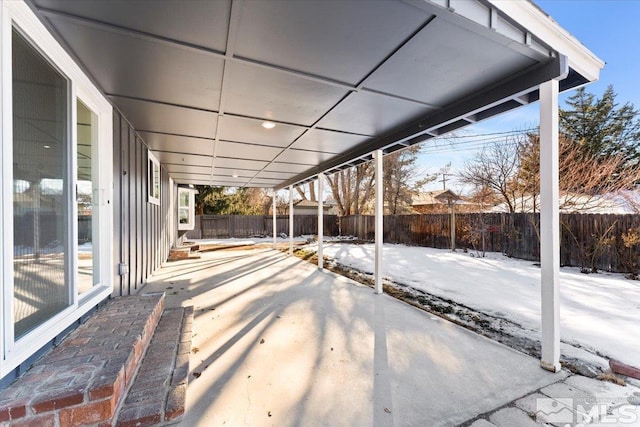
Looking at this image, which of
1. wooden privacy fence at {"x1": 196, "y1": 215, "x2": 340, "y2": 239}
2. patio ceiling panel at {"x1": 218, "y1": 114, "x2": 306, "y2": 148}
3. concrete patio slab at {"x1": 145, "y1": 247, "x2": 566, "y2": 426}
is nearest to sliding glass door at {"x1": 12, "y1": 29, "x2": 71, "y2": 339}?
concrete patio slab at {"x1": 145, "y1": 247, "x2": 566, "y2": 426}

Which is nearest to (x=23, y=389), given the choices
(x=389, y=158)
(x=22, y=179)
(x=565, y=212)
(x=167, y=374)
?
(x=167, y=374)

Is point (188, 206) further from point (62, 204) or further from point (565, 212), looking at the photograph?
point (565, 212)

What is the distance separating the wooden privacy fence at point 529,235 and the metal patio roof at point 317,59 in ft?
18.5

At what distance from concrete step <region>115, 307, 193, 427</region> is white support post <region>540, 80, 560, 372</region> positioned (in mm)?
2853

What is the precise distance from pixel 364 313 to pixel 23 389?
3.07 meters

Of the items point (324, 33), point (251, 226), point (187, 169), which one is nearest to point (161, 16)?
point (324, 33)

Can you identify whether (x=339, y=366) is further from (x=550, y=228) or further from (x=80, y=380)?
(x=550, y=228)

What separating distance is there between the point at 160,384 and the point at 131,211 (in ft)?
9.04

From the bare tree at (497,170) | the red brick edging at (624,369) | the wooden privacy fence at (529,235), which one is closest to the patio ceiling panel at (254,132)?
the red brick edging at (624,369)

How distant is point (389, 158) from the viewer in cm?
1599

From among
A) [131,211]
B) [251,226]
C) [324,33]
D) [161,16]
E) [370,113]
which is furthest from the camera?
[251,226]

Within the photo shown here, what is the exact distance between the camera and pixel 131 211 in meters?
3.80

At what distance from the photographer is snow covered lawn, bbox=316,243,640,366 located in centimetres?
293

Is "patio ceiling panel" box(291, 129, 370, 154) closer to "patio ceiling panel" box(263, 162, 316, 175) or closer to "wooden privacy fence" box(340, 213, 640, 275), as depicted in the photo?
"patio ceiling panel" box(263, 162, 316, 175)
